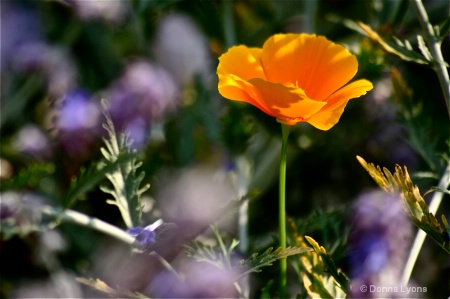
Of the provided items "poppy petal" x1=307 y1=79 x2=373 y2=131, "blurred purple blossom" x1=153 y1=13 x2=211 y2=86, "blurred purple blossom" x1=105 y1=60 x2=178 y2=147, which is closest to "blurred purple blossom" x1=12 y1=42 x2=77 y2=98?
"blurred purple blossom" x1=105 y1=60 x2=178 y2=147

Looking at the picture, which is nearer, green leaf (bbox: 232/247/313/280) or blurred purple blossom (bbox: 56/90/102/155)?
green leaf (bbox: 232/247/313/280)

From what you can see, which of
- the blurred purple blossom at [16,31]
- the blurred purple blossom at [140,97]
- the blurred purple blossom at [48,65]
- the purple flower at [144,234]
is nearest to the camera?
the purple flower at [144,234]

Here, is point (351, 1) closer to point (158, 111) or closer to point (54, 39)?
point (158, 111)

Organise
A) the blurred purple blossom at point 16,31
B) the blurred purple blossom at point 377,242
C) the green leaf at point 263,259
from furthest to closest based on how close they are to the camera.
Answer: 1. the blurred purple blossom at point 16,31
2. the blurred purple blossom at point 377,242
3. the green leaf at point 263,259

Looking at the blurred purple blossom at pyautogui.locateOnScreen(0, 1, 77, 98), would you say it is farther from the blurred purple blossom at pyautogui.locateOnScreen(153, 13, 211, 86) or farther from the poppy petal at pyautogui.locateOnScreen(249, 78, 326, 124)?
the poppy petal at pyautogui.locateOnScreen(249, 78, 326, 124)

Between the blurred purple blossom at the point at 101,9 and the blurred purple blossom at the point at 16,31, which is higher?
the blurred purple blossom at the point at 101,9

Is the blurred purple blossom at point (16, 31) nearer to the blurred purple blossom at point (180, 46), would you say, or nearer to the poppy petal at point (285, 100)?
the blurred purple blossom at point (180, 46)

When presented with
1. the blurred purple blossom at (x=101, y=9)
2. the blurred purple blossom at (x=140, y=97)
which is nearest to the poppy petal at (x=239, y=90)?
the blurred purple blossom at (x=140, y=97)
